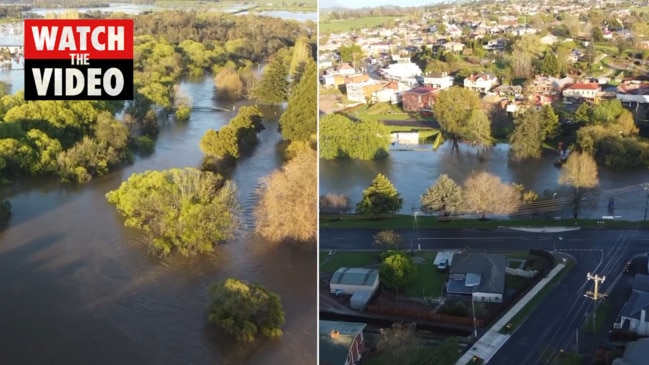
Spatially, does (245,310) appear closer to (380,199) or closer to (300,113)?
(300,113)

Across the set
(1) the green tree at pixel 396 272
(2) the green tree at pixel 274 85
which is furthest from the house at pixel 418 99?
(2) the green tree at pixel 274 85

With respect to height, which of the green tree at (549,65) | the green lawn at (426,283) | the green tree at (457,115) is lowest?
the green lawn at (426,283)

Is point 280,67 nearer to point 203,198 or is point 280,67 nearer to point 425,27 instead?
point 203,198

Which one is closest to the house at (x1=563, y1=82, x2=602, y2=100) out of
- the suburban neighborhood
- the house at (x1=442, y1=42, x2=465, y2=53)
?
the suburban neighborhood

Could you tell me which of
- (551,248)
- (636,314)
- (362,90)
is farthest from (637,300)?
(362,90)

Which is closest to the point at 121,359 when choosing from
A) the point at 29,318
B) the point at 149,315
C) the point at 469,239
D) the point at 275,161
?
the point at 149,315

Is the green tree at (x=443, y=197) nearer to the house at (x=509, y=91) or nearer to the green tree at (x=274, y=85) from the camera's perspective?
the house at (x=509, y=91)

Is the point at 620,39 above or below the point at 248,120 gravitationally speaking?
above
